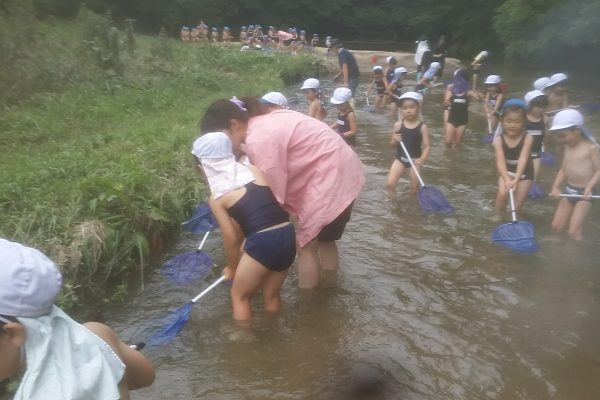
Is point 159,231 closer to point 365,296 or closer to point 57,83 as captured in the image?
point 365,296

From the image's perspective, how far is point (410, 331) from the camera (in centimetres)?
432

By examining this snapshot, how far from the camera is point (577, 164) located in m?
5.69

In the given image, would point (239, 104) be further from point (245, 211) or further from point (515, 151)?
point (515, 151)

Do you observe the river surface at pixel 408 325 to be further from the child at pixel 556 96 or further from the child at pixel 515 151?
the child at pixel 556 96

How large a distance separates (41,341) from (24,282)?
A: 0.15m

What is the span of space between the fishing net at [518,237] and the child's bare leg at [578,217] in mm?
498

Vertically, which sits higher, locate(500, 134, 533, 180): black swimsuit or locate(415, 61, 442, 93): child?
locate(415, 61, 442, 93): child

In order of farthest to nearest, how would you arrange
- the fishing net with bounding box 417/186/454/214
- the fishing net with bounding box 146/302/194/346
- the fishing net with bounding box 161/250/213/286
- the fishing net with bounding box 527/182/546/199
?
1. the fishing net with bounding box 527/182/546/199
2. the fishing net with bounding box 417/186/454/214
3. the fishing net with bounding box 161/250/213/286
4. the fishing net with bounding box 146/302/194/346

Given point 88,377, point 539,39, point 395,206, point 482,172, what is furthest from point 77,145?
point 539,39

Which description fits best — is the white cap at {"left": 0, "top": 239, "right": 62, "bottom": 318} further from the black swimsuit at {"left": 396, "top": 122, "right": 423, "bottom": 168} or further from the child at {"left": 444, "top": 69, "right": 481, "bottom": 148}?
the child at {"left": 444, "top": 69, "right": 481, "bottom": 148}

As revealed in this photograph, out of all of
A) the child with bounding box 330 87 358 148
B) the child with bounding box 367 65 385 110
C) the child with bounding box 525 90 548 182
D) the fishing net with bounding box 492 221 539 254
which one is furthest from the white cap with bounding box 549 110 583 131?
the child with bounding box 367 65 385 110

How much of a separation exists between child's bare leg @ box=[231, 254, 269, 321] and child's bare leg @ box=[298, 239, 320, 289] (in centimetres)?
62

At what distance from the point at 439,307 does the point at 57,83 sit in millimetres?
9041

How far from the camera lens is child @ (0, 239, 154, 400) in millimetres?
1322
